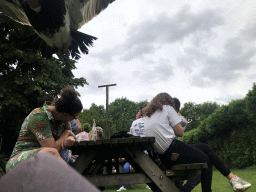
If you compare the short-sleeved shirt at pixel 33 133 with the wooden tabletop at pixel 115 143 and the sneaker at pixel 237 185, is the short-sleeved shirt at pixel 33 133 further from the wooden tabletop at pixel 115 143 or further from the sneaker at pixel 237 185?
the sneaker at pixel 237 185

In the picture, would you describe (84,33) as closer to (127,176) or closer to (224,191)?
(127,176)

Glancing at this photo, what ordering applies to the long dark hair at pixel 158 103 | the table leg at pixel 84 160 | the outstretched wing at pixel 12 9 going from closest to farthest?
the table leg at pixel 84 160 < the long dark hair at pixel 158 103 < the outstretched wing at pixel 12 9

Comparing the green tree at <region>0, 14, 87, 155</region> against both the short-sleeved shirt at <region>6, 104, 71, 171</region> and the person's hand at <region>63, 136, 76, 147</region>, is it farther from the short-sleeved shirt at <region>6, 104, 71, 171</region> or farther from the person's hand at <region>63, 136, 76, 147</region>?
the person's hand at <region>63, 136, 76, 147</region>

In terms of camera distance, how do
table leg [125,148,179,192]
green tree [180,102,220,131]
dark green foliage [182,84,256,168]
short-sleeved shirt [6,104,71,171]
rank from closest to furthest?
short-sleeved shirt [6,104,71,171] < table leg [125,148,179,192] < dark green foliage [182,84,256,168] < green tree [180,102,220,131]

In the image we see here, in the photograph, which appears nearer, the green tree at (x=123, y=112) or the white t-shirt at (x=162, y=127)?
the white t-shirt at (x=162, y=127)

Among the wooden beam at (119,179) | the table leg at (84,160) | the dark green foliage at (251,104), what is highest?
the dark green foliage at (251,104)

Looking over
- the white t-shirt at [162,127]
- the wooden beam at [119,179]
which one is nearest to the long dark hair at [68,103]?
the wooden beam at [119,179]

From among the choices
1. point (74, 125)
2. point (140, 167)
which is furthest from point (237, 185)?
point (74, 125)

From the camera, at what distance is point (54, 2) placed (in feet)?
15.3

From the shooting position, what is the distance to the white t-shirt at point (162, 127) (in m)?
3.09

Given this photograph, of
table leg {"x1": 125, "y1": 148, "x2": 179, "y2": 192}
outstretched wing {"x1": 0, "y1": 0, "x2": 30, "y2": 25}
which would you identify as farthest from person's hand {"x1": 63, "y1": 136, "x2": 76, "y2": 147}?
outstretched wing {"x1": 0, "y1": 0, "x2": 30, "y2": 25}

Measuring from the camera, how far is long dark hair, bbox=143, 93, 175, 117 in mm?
3309

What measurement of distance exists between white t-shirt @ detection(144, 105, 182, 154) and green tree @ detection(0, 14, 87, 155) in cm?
1000

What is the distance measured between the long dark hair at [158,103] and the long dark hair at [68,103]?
107 centimetres
